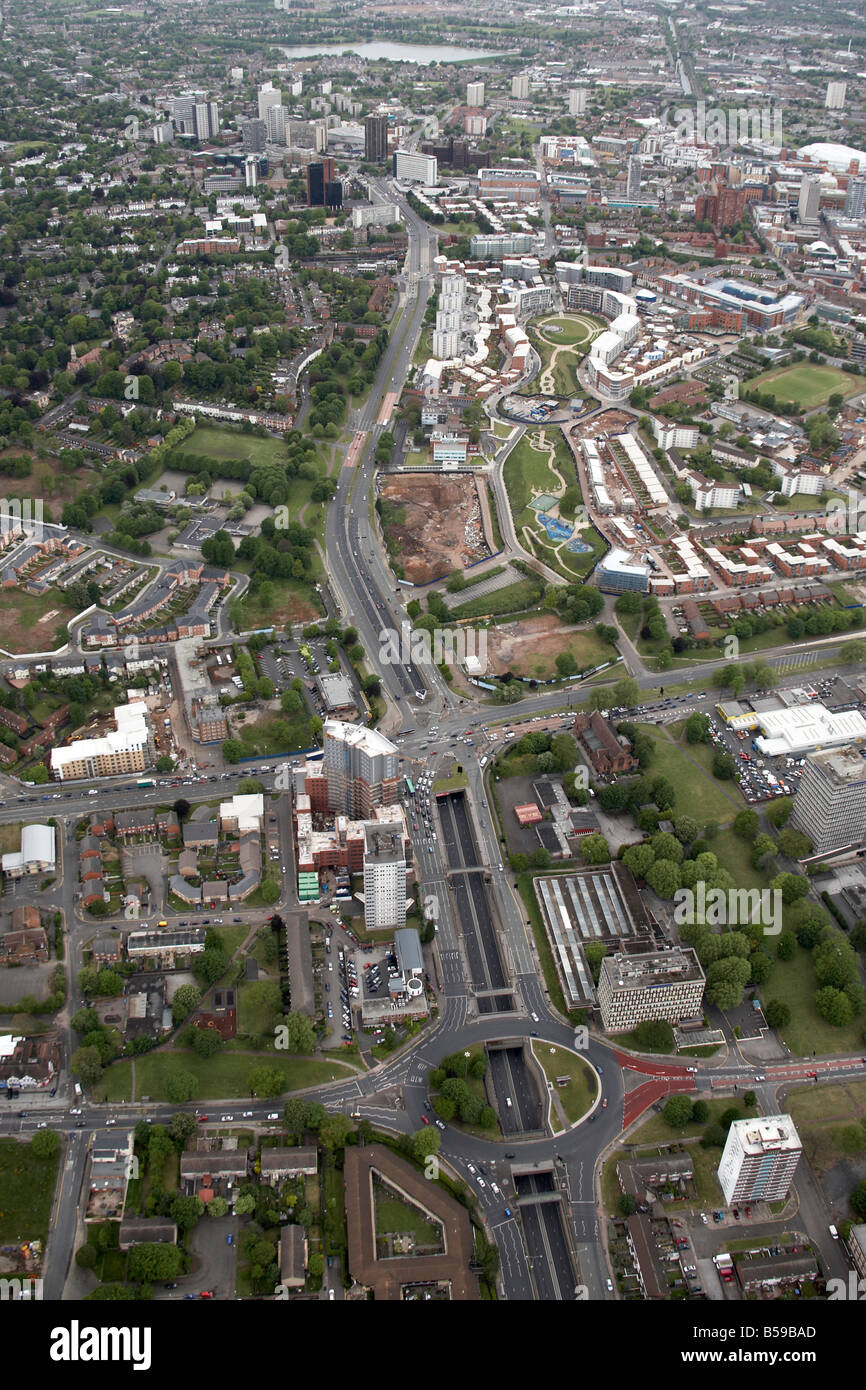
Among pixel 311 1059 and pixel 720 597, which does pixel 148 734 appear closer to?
pixel 311 1059

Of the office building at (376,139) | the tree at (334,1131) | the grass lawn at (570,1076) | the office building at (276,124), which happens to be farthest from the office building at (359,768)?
the office building at (276,124)

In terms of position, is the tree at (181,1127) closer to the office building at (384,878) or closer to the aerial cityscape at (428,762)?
the aerial cityscape at (428,762)

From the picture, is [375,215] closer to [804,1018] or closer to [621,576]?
[621,576]

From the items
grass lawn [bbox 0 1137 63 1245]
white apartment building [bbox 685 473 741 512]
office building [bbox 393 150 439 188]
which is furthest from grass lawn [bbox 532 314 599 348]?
grass lawn [bbox 0 1137 63 1245]

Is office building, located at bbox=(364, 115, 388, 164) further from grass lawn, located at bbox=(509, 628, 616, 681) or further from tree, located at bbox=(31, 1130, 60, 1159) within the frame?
tree, located at bbox=(31, 1130, 60, 1159)

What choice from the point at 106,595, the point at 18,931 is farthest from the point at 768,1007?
the point at 106,595

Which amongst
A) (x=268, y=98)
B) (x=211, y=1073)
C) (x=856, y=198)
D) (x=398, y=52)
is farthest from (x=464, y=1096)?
(x=398, y=52)
